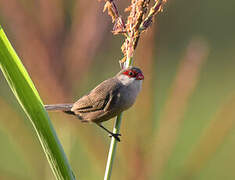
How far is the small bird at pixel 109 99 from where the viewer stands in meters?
1.73

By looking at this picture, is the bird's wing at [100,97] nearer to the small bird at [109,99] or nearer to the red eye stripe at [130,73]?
the small bird at [109,99]

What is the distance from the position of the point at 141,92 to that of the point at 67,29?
43 centimetres

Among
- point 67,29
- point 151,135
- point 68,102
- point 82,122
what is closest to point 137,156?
point 151,135

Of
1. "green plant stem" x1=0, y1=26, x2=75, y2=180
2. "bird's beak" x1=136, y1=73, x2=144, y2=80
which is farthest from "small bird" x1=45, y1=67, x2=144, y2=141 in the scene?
"green plant stem" x1=0, y1=26, x2=75, y2=180

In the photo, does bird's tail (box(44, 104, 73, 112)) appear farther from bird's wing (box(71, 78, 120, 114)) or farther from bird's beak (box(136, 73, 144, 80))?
bird's beak (box(136, 73, 144, 80))

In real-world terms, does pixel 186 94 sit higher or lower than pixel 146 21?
lower

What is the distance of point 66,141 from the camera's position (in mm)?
1772

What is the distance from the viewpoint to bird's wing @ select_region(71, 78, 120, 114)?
1833 mm

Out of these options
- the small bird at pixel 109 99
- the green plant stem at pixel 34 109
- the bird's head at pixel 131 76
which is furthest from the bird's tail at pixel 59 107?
the green plant stem at pixel 34 109

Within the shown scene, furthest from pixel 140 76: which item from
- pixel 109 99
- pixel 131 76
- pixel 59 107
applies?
pixel 59 107

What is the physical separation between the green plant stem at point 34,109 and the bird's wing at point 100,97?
29.4 inches

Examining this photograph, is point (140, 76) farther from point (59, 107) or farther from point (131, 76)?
point (59, 107)

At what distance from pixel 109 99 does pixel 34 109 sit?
0.78 meters

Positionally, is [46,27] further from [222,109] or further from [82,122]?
[222,109]
